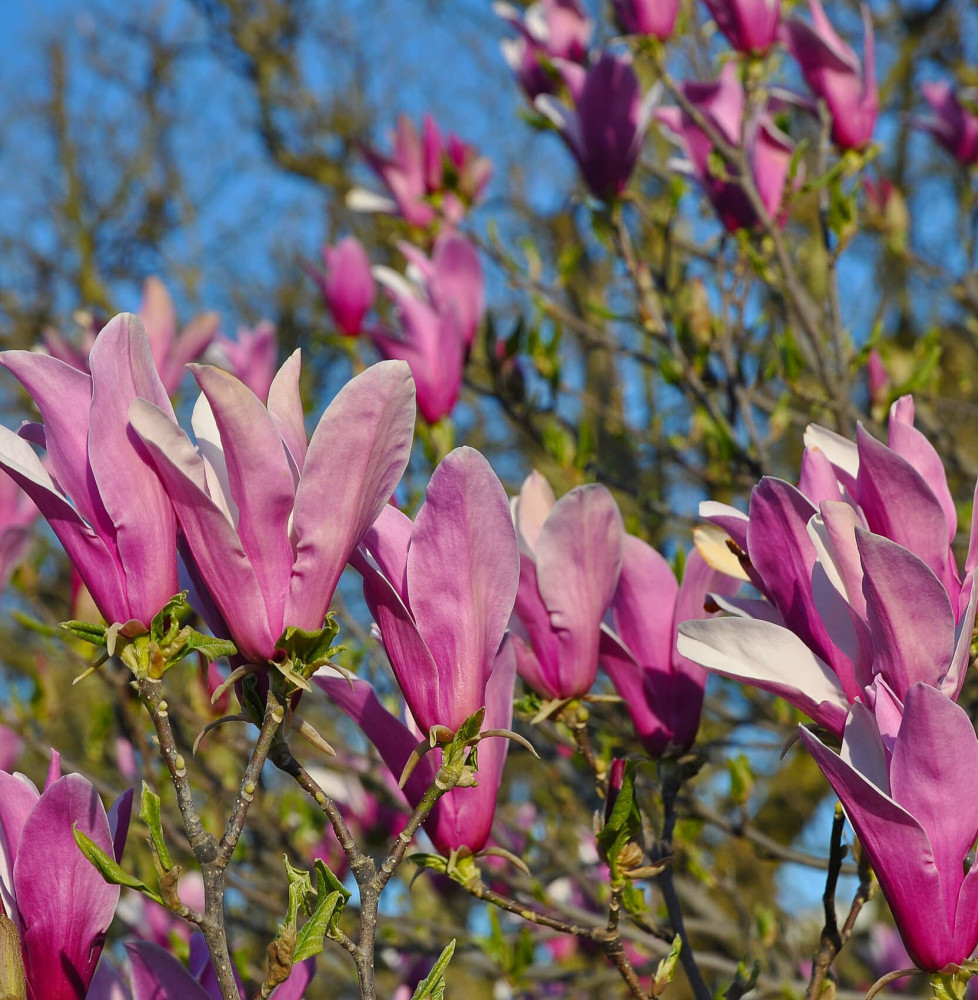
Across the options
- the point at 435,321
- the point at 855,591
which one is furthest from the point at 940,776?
the point at 435,321

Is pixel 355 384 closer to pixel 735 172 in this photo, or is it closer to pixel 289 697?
pixel 289 697

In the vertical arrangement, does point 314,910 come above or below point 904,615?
below

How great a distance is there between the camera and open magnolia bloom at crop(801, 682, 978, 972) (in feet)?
2.56

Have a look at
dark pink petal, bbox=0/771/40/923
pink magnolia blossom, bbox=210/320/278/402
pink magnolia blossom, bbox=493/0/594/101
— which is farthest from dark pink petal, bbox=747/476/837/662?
pink magnolia blossom, bbox=210/320/278/402

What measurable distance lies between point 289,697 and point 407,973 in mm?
1567

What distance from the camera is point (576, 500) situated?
41.5 inches

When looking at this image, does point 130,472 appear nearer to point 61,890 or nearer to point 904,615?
point 61,890

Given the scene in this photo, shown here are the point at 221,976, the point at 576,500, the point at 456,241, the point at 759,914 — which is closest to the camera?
the point at 221,976

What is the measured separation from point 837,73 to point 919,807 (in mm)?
1537

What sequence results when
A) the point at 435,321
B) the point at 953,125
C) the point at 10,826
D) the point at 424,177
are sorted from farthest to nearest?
the point at 424,177 → the point at 953,125 → the point at 435,321 → the point at 10,826

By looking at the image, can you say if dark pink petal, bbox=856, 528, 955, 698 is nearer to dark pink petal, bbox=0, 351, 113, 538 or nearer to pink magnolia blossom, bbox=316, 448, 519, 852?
pink magnolia blossom, bbox=316, 448, 519, 852

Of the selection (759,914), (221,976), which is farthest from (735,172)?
(221,976)

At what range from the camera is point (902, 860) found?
815 millimetres

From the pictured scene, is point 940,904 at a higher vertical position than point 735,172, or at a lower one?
lower
